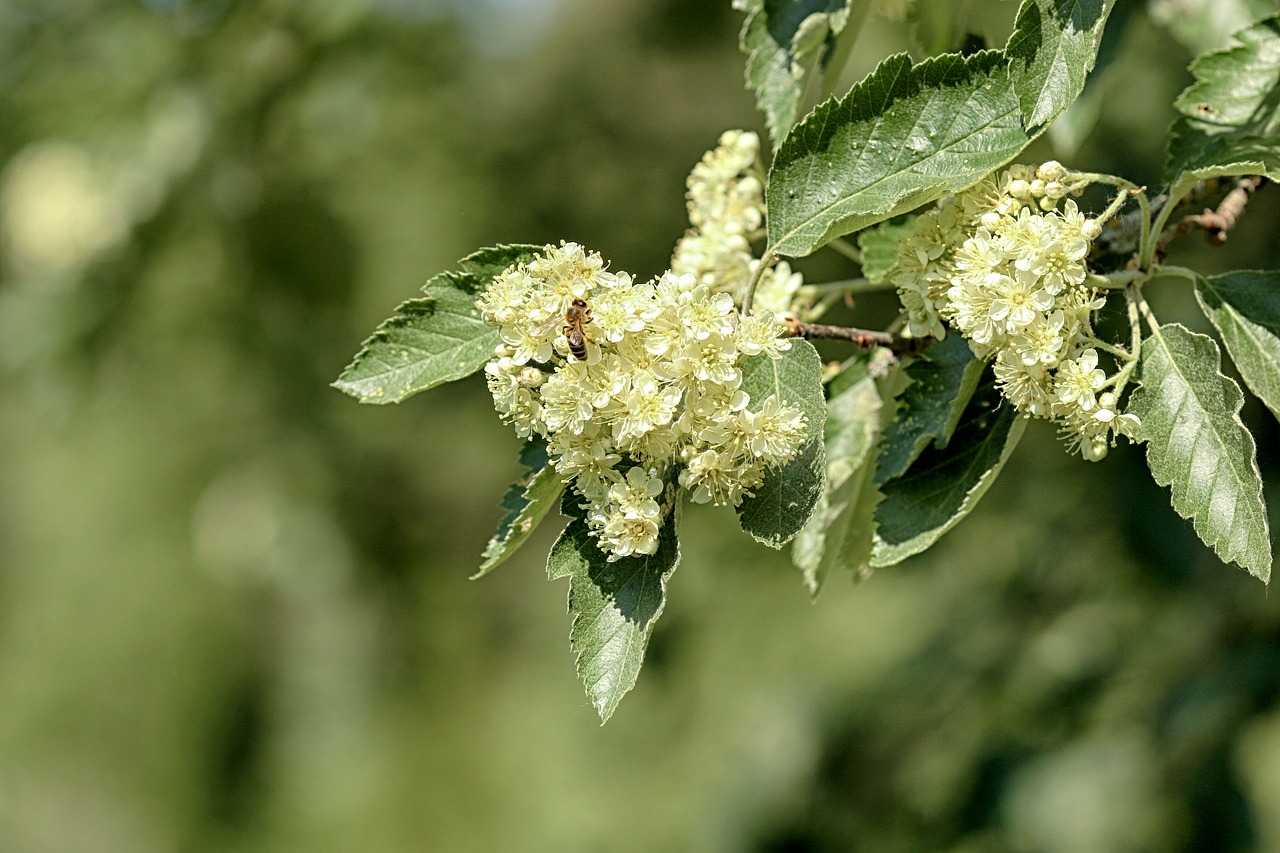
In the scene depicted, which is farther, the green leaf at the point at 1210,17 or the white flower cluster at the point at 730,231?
the green leaf at the point at 1210,17

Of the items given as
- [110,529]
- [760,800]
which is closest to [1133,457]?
[760,800]

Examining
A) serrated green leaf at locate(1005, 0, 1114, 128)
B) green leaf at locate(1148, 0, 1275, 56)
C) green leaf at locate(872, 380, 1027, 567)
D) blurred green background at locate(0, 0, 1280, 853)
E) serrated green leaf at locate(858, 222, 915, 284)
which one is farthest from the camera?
blurred green background at locate(0, 0, 1280, 853)

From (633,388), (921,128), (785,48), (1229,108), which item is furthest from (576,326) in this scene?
(1229,108)

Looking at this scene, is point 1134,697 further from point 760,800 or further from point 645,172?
point 645,172

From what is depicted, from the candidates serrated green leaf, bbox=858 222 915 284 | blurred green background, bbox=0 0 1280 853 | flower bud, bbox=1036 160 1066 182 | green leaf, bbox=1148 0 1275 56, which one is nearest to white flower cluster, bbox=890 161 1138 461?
flower bud, bbox=1036 160 1066 182

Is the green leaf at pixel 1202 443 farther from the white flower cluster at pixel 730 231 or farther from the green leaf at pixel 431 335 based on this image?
the green leaf at pixel 431 335

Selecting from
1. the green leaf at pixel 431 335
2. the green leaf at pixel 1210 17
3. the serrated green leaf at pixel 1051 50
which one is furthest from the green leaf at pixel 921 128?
the green leaf at pixel 1210 17

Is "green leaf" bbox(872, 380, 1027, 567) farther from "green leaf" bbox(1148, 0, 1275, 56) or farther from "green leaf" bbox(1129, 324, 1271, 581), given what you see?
"green leaf" bbox(1148, 0, 1275, 56)
